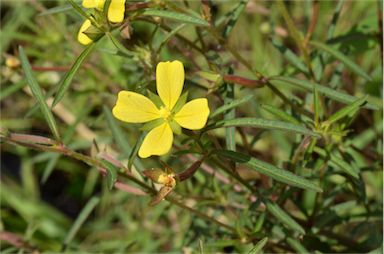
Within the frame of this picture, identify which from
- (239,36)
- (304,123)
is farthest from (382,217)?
(239,36)

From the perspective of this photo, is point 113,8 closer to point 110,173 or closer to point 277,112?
point 110,173

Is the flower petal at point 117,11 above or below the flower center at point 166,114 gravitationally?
above

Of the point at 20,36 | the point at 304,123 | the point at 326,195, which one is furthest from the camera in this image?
the point at 20,36

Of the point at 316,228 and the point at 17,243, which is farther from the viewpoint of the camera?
the point at 17,243

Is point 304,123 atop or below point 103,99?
atop

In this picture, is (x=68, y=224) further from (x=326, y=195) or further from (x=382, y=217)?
(x=382, y=217)

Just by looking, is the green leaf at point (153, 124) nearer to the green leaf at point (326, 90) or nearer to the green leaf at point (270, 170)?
the green leaf at point (270, 170)

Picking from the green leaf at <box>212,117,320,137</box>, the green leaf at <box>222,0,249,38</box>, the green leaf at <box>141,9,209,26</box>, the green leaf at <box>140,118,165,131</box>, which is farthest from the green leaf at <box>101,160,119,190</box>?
the green leaf at <box>222,0,249,38</box>

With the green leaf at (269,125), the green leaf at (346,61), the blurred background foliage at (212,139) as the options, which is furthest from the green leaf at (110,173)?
the green leaf at (346,61)
